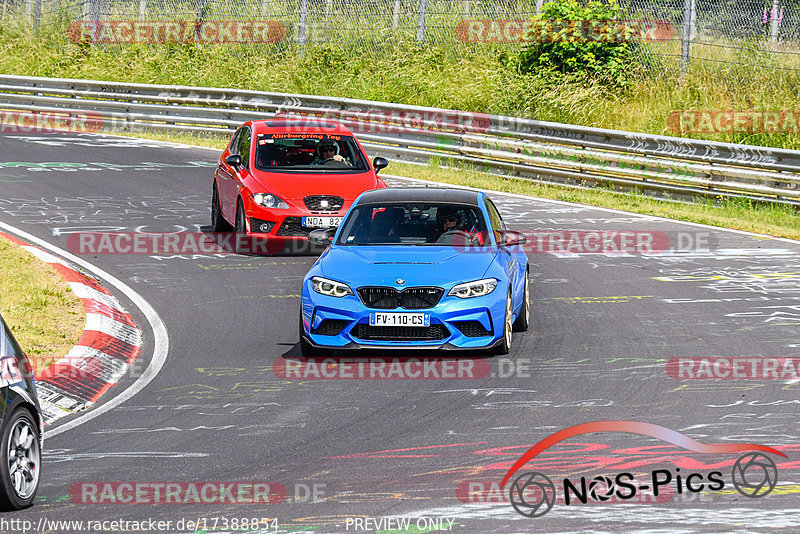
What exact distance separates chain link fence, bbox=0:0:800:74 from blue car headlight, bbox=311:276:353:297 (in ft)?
48.4

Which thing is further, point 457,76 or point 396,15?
point 396,15

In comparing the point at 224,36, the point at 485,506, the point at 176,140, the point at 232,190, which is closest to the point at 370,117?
the point at 176,140

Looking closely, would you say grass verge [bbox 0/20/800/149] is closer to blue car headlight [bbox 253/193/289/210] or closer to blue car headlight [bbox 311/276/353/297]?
blue car headlight [bbox 253/193/289/210]

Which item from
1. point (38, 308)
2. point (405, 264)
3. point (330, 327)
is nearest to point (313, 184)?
point (38, 308)

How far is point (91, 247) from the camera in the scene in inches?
632

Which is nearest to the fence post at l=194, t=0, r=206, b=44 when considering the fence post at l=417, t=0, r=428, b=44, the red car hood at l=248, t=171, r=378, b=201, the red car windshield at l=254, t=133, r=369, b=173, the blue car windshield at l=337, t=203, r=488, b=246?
the fence post at l=417, t=0, r=428, b=44

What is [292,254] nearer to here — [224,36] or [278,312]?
[278,312]

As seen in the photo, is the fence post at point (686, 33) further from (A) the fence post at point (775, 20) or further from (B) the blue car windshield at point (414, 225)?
(B) the blue car windshield at point (414, 225)

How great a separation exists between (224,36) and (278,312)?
23.9 metres

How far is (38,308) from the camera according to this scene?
1192 cm

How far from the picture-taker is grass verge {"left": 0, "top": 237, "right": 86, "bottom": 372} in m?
10.7

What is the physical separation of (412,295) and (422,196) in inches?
71.6

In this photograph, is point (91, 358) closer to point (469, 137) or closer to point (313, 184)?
point (313, 184)

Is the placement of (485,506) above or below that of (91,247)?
above
